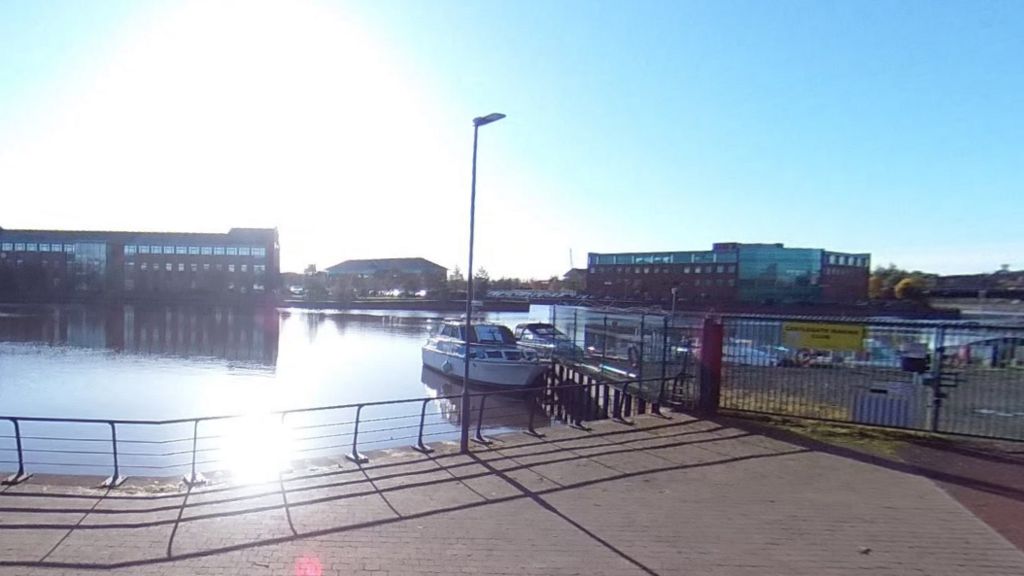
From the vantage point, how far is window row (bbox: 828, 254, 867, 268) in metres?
83.2

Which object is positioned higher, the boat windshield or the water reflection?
the boat windshield

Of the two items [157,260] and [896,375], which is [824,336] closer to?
[896,375]

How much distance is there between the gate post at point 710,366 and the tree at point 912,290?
55.6 meters

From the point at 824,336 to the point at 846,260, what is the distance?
285ft

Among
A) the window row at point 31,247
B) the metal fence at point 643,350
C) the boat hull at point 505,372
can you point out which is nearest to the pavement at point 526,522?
the metal fence at point 643,350

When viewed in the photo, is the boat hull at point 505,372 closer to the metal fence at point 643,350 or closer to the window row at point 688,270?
the metal fence at point 643,350

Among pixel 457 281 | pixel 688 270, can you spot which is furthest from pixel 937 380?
pixel 457 281

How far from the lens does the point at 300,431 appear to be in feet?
57.1

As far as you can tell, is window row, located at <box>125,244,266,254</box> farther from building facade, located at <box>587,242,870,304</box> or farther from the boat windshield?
the boat windshield

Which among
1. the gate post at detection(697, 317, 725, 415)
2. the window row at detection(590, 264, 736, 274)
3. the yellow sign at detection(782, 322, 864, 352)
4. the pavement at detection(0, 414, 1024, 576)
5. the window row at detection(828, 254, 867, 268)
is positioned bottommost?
the pavement at detection(0, 414, 1024, 576)

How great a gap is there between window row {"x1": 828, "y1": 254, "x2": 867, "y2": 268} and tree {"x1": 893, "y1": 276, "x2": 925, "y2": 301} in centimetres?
1649

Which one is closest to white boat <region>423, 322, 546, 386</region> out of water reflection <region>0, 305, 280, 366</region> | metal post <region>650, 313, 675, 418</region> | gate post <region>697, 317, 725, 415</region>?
water reflection <region>0, 305, 280, 366</region>

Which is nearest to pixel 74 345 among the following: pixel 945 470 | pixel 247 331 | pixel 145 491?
pixel 247 331

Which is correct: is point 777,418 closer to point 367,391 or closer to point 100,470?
point 100,470
